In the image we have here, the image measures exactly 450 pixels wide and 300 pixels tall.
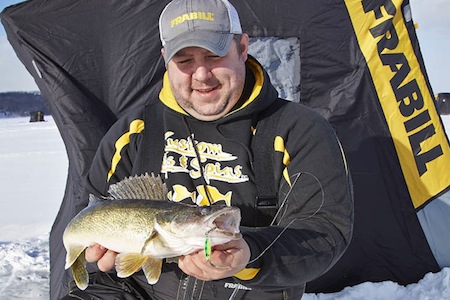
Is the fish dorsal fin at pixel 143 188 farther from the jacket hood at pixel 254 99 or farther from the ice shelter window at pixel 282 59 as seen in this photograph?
the ice shelter window at pixel 282 59

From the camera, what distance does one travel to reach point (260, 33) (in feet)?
12.2

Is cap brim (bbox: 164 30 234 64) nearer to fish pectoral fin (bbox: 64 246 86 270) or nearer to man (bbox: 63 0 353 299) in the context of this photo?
man (bbox: 63 0 353 299)

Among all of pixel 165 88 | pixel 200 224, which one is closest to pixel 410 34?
pixel 165 88

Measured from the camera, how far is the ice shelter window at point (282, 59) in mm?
3754

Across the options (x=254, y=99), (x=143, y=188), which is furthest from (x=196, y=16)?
(x=143, y=188)

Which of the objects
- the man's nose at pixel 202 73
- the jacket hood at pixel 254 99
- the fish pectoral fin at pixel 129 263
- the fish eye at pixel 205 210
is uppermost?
the man's nose at pixel 202 73

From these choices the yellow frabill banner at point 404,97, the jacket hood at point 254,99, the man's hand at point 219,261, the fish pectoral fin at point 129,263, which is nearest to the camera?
the man's hand at point 219,261

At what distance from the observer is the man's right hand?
1.88 m

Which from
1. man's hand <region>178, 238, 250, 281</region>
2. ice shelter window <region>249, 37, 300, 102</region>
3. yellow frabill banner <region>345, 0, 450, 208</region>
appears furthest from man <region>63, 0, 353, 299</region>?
yellow frabill banner <region>345, 0, 450, 208</region>

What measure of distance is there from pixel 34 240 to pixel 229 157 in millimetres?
3558

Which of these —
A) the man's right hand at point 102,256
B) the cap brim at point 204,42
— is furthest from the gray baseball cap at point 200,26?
the man's right hand at point 102,256

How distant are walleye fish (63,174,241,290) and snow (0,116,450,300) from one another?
7.22 ft

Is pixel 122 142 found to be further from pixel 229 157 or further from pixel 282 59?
pixel 282 59

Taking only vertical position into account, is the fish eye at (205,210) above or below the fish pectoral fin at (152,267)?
above
